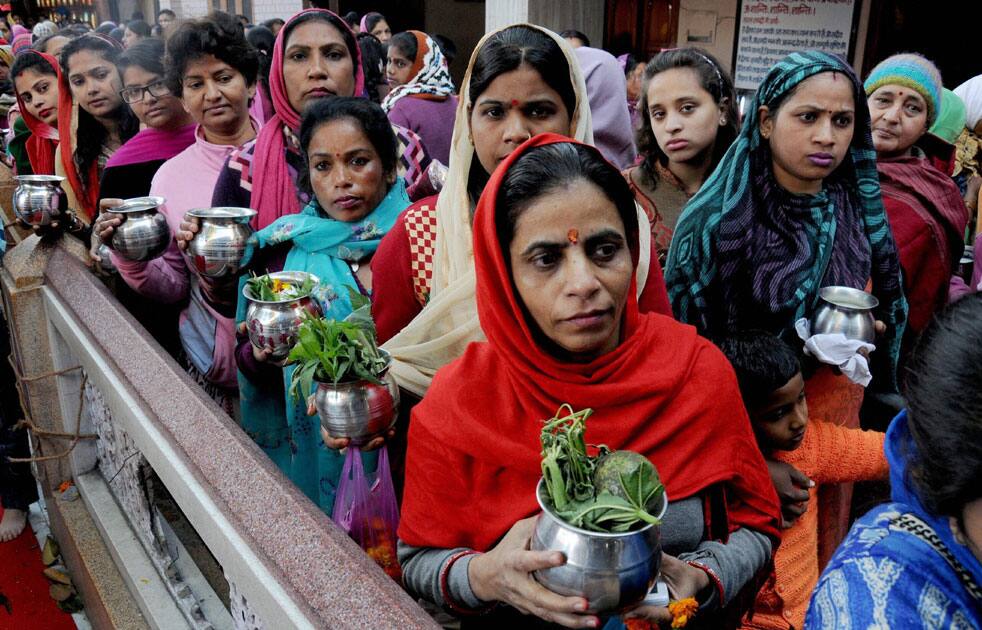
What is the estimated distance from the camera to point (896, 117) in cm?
347

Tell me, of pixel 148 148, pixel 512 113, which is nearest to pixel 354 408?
pixel 512 113

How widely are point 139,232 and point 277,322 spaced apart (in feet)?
2.87

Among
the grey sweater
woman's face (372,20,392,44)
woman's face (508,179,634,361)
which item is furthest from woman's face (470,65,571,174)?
woman's face (372,20,392,44)

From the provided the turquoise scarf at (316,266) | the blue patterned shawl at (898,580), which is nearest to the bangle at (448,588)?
the blue patterned shawl at (898,580)

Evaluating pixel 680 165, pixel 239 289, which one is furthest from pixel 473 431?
pixel 680 165

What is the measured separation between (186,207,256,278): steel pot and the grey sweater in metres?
1.33

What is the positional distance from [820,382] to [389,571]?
1550 millimetres

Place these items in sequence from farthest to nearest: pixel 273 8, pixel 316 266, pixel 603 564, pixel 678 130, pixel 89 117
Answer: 1. pixel 273 8
2. pixel 89 117
3. pixel 678 130
4. pixel 316 266
5. pixel 603 564

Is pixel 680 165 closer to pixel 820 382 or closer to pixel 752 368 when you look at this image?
pixel 820 382

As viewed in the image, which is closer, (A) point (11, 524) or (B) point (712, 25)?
(A) point (11, 524)

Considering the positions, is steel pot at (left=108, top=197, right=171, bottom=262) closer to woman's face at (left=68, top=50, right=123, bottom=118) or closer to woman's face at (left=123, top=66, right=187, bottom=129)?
woman's face at (left=123, top=66, right=187, bottom=129)

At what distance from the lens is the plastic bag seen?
6.51 ft

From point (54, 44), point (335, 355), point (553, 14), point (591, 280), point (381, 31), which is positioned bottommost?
point (335, 355)

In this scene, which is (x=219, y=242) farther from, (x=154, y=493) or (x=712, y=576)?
(x=712, y=576)
